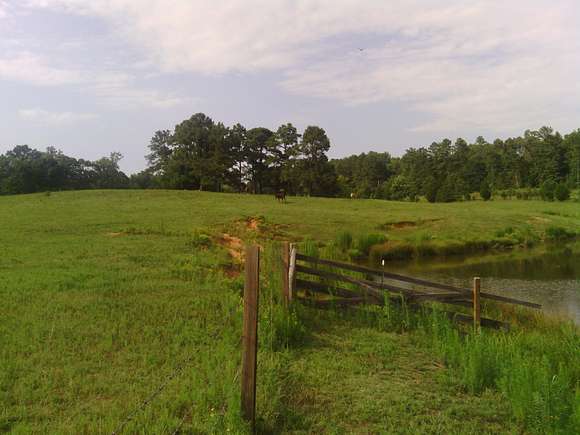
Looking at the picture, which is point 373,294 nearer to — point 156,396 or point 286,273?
point 286,273

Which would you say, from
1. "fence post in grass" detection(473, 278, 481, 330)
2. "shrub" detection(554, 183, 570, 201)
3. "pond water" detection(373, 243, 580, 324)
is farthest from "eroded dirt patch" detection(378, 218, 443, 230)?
"shrub" detection(554, 183, 570, 201)

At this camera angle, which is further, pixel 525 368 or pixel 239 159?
pixel 239 159

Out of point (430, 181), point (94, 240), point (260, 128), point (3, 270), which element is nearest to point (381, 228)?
point (94, 240)

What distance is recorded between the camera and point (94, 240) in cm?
2152

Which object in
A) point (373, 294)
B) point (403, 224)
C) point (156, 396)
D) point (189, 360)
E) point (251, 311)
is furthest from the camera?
point (403, 224)

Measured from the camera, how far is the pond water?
59.9 ft

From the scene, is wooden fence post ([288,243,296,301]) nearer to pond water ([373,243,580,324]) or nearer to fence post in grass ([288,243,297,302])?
fence post in grass ([288,243,297,302])

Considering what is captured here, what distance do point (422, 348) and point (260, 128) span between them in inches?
2846

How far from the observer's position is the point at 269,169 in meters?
80.9

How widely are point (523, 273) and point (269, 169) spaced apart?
59620mm

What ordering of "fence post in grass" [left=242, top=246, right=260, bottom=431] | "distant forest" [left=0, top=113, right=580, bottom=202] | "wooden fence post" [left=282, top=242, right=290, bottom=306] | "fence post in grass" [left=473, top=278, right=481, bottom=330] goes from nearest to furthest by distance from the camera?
"fence post in grass" [left=242, top=246, right=260, bottom=431], "fence post in grass" [left=473, top=278, right=481, bottom=330], "wooden fence post" [left=282, top=242, right=290, bottom=306], "distant forest" [left=0, top=113, right=580, bottom=202]

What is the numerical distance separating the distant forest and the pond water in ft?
131

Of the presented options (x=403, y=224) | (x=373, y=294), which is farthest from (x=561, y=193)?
(x=373, y=294)

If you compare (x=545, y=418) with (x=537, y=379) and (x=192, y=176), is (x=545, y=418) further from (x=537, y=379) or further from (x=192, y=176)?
(x=192, y=176)
